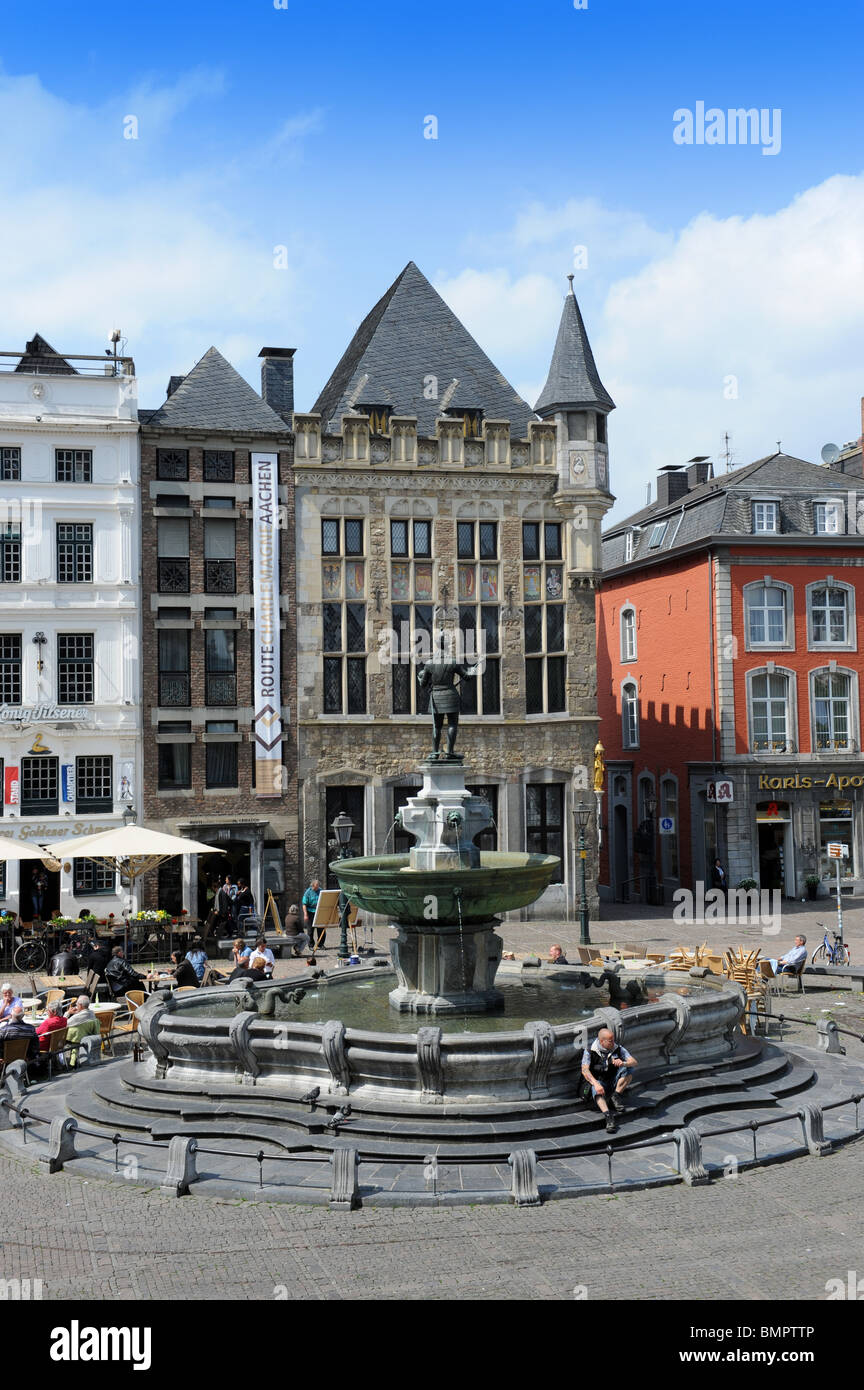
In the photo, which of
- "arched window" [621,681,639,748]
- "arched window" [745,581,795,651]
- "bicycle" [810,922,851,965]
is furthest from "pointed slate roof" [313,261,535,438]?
"bicycle" [810,922,851,965]

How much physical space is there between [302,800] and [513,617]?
8.45 m

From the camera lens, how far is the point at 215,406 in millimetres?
37969

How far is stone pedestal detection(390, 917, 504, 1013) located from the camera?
1786cm

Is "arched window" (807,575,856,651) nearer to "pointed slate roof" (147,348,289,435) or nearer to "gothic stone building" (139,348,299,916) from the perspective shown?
"gothic stone building" (139,348,299,916)

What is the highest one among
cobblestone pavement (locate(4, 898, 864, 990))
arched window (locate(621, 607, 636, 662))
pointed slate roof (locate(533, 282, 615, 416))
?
pointed slate roof (locate(533, 282, 615, 416))

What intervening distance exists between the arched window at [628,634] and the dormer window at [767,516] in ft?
25.4

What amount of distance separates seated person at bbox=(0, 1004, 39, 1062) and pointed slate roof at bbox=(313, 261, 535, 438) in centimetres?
2439

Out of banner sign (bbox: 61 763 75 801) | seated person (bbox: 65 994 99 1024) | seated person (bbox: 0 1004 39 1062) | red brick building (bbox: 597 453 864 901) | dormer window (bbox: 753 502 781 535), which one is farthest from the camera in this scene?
dormer window (bbox: 753 502 781 535)

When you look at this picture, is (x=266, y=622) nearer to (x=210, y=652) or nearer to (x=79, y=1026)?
(x=210, y=652)

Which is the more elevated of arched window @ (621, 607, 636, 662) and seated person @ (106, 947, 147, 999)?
arched window @ (621, 607, 636, 662)

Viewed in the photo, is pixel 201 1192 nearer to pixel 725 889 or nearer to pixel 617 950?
pixel 617 950

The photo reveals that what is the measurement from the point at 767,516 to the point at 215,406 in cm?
1881

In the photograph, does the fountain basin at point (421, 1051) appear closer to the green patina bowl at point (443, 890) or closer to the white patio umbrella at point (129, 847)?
the green patina bowl at point (443, 890)

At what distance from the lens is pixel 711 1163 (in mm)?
13844
